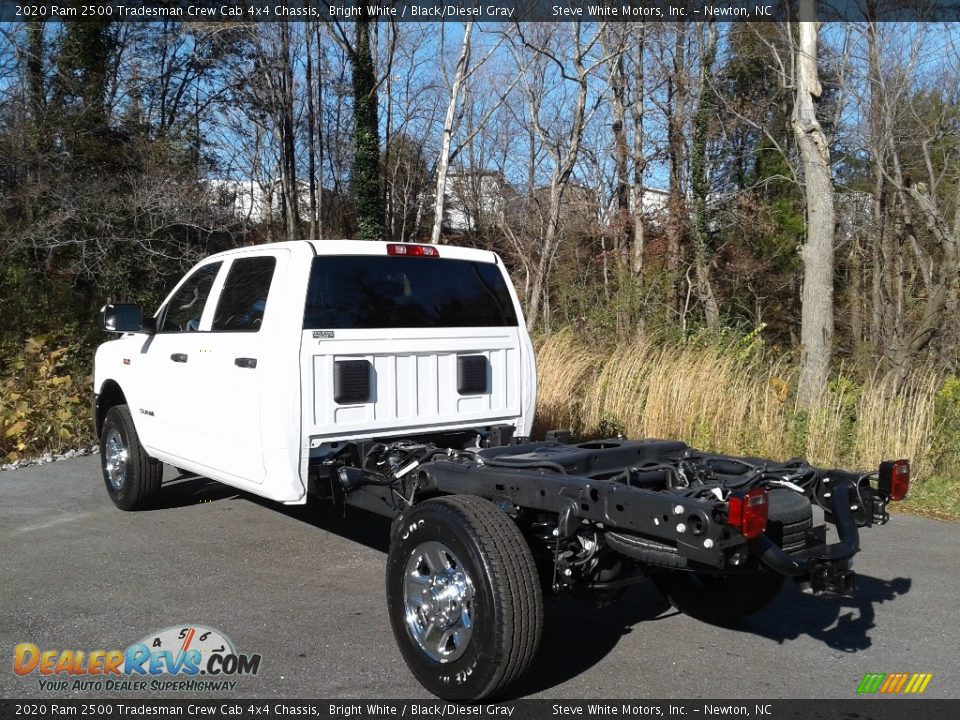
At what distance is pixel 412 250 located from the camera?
5.68 m

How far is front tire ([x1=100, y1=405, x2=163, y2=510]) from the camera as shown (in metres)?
7.09

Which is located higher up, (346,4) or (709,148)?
(346,4)

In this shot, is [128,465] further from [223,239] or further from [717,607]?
[223,239]

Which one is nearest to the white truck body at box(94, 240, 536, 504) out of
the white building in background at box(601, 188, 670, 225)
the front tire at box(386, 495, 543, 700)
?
the front tire at box(386, 495, 543, 700)

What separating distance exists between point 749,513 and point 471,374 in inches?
111

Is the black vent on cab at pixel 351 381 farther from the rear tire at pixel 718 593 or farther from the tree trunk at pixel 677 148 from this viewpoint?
the tree trunk at pixel 677 148

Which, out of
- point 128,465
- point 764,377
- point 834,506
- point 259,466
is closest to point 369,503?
point 259,466

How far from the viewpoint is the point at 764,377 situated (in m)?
9.90

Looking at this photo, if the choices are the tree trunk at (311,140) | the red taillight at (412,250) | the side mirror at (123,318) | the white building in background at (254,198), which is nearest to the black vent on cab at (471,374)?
the red taillight at (412,250)

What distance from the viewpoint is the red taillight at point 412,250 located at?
18.4ft

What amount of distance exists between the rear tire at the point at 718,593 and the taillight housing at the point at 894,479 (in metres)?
0.76

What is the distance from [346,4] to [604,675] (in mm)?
18146

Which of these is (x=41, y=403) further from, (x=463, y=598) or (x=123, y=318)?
(x=463, y=598)

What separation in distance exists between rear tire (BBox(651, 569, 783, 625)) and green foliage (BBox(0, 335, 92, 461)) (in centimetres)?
801
